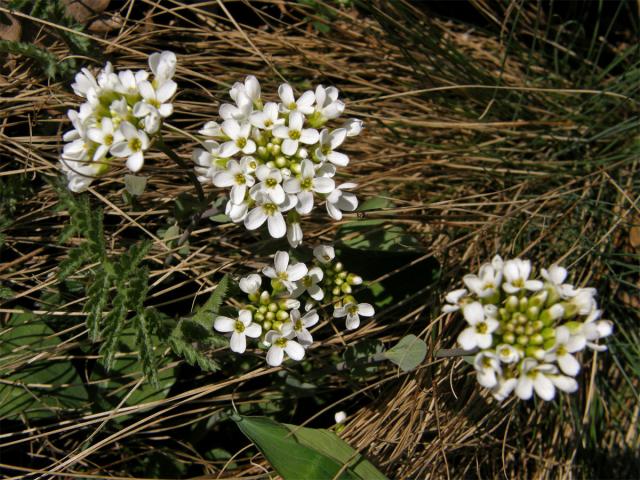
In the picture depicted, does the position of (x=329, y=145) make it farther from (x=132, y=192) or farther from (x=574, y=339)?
(x=574, y=339)

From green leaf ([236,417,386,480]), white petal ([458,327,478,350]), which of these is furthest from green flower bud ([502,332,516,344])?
green leaf ([236,417,386,480])

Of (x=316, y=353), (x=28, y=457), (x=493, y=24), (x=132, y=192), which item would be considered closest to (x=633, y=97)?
(x=493, y=24)

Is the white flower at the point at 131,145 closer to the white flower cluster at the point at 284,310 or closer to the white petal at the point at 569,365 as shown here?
the white flower cluster at the point at 284,310

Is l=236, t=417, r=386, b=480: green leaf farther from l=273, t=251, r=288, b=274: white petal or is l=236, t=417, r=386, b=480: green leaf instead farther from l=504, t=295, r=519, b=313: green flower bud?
l=504, t=295, r=519, b=313: green flower bud

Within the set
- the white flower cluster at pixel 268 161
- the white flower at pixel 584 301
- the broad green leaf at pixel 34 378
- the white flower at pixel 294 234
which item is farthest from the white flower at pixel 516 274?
the broad green leaf at pixel 34 378

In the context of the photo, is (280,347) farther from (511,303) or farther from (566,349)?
(566,349)
